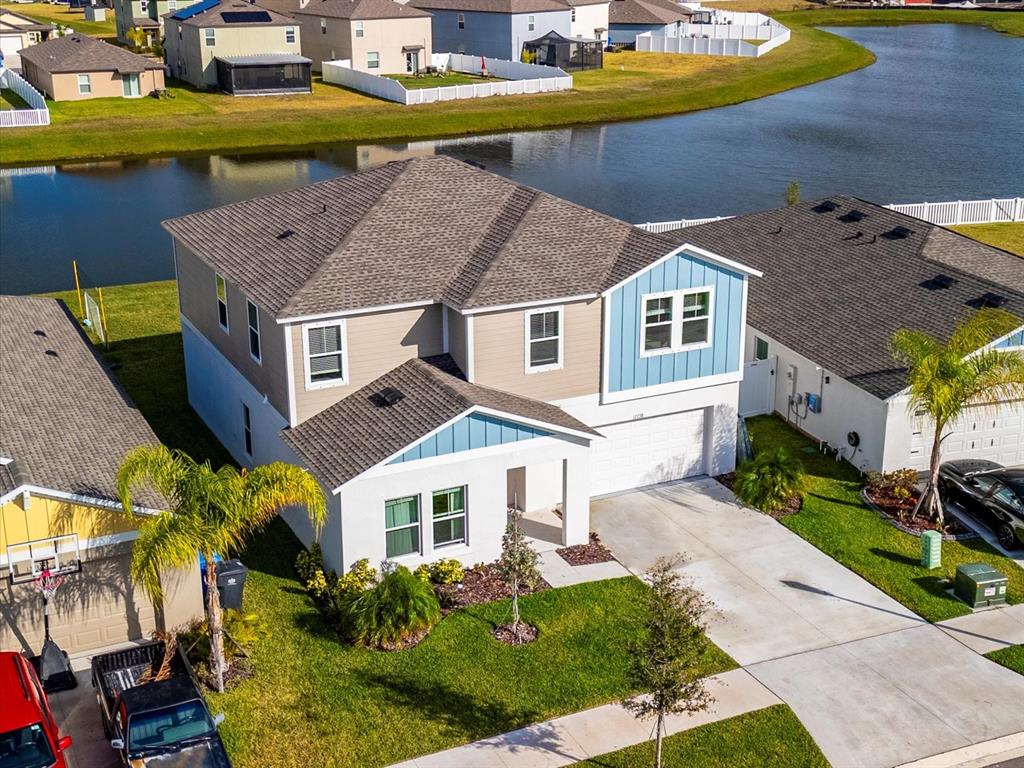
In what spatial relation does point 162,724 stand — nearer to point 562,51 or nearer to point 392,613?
point 392,613

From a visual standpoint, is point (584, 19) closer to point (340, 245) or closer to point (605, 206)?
point (605, 206)

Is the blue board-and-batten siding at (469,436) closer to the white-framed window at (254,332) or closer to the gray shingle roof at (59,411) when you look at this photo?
the gray shingle roof at (59,411)

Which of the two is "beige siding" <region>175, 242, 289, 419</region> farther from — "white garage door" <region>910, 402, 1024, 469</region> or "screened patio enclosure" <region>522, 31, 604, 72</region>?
"screened patio enclosure" <region>522, 31, 604, 72</region>

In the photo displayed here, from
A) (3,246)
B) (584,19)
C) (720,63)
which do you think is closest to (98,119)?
(3,246)

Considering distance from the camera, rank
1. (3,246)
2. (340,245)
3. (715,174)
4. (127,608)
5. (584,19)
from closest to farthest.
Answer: (127,608), (340,245), (3,246), (715,174), (584,19)

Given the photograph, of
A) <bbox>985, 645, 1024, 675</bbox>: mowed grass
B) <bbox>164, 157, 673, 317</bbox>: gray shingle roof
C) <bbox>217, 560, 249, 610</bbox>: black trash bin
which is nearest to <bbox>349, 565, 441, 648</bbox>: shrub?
<bbox>217, 560, 249, 610</bbox>: black trash bin
